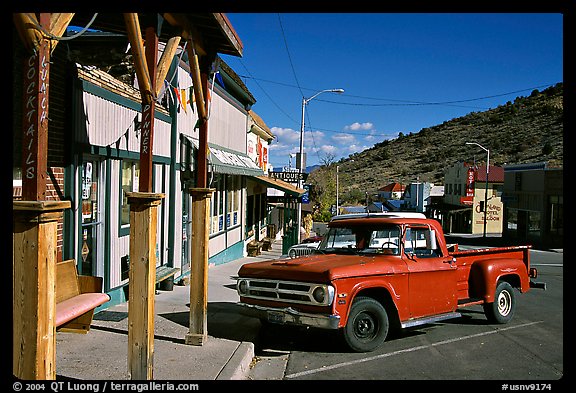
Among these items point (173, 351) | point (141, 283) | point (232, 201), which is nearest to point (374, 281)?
point (173, 351)

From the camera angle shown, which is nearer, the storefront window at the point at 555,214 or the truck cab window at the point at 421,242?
the truck cab window at the point at 421,242

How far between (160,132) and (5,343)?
811cm

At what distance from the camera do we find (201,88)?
7633 mm

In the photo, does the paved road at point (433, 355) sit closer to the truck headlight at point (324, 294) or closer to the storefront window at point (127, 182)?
the truck headlight at point (324, 294)

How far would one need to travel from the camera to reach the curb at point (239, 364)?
627 cm

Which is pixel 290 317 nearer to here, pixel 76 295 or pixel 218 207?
pixel 76 295

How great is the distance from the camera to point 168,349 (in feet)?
23.1

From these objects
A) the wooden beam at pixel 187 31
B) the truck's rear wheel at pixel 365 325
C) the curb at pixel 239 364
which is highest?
the wooden beam at pixel 187 31

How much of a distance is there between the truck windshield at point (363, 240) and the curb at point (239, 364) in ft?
7.52

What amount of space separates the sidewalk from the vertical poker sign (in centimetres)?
253

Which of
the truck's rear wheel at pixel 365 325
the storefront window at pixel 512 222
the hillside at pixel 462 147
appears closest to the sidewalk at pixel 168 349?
the truck's rear wheel at pixel 365 325

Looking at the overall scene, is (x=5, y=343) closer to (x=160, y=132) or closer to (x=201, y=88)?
(x=201, y=88)

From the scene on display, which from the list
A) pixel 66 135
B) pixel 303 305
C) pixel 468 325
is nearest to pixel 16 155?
pixel 66 135

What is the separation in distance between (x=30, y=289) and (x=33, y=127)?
1.03 metres
